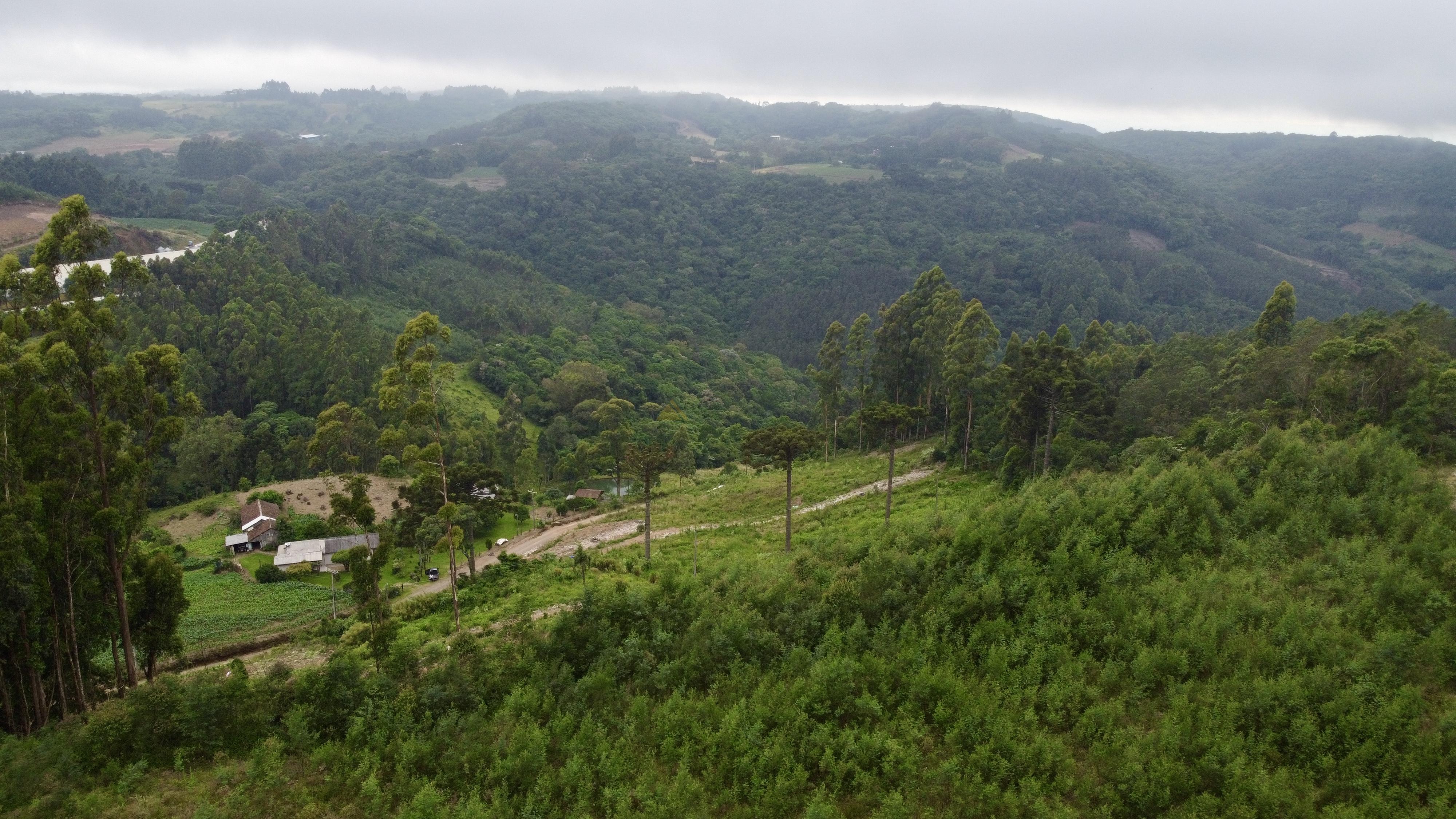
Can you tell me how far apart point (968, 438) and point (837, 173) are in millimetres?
165054

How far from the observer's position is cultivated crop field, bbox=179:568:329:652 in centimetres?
2731

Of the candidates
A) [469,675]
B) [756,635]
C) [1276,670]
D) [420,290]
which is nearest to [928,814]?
[756,635]

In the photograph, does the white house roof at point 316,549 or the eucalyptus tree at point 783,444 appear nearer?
the eucalyptus tree at point 783,444

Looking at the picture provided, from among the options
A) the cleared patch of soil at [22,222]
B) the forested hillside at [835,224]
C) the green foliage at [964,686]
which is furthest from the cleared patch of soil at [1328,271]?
the cleared patch of soil at [22,222]

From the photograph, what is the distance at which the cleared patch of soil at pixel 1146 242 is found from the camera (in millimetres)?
147500

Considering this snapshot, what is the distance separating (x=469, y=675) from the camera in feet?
45.6

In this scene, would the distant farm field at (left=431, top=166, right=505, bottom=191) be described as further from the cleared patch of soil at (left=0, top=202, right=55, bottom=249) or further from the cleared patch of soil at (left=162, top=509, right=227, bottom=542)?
the cleared patch of soil at (left=162, top=509, right=227, bottom=542)

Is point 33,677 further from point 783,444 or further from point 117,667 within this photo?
point 783,444

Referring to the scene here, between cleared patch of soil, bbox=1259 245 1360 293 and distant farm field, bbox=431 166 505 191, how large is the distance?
16521 cm

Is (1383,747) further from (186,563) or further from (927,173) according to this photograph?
(927,173)

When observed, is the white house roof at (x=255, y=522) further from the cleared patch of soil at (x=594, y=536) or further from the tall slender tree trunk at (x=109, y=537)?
the tall slender tree trunk at (x=109, y=537)

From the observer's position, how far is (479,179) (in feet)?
581

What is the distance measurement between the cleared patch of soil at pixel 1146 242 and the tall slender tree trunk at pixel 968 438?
13029cm

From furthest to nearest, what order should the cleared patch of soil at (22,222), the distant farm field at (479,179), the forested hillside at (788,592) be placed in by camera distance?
the distant farm field at (479,179) < the cleared patch of soil at (22,222) < the forested hillside at (788,592)
